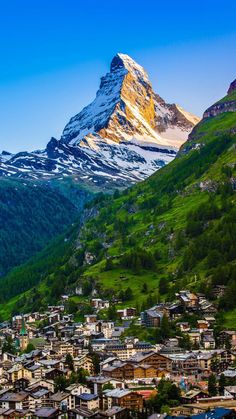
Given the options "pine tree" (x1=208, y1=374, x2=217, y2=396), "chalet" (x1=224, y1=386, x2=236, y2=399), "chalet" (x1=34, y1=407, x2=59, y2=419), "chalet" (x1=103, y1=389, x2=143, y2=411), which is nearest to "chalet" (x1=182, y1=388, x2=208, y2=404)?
"pine tree" (x1=208, y1=374, x2=217, y2=396)

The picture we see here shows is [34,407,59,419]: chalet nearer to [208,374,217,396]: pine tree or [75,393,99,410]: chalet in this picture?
[75,393,99,410]: chalet

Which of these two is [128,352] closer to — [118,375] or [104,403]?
[118,375]

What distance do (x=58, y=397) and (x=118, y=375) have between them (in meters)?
19.6

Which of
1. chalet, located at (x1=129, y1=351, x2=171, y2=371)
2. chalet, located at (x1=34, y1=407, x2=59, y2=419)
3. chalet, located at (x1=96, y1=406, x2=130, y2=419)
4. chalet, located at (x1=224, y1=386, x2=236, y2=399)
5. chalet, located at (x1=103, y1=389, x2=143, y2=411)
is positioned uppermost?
chalet, located at (x1=129, y1=351, x2=171, y2=371)

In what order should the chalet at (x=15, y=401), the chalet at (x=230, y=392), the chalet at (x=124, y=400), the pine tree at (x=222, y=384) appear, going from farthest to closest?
the chalet at (x=15, y=401) < the pine tree at (x=222, y=384) < the chalet at (x=230, y=392) < the chalet at (x=124, y=400)

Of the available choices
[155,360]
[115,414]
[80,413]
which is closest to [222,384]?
[115,414]

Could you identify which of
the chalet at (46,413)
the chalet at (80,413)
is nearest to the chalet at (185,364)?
the chalet at (80,413)

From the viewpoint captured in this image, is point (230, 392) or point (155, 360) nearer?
point (230, 392)

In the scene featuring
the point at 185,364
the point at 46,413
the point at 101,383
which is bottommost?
the point at 46,413

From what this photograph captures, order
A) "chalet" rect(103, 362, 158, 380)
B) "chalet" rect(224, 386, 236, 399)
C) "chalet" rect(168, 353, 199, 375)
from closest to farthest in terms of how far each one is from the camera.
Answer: "chalet" rect(224, 386, 236, 399) < "chalet" rect(103, 362, 158, 380) < "chalet" rect(168, 353, 199, 375)

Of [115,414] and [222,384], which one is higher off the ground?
[222,384]

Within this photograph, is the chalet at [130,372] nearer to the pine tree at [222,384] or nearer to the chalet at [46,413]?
the pine tree at [222,384]

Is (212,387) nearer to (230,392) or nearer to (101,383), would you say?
(230,392)

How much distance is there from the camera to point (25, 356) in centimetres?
19612
